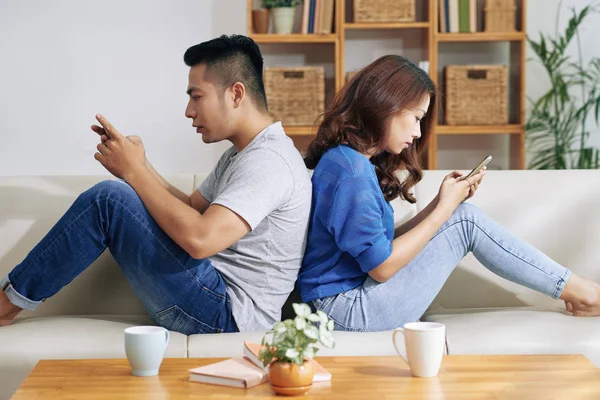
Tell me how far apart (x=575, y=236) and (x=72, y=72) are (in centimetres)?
308

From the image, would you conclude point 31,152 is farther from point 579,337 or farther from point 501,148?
point 579,337

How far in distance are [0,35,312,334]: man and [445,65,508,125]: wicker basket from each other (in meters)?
2.41

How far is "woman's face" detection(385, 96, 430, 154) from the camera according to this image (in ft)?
7.03

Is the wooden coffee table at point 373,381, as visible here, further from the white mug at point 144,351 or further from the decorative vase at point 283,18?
the decorative vase at point 283,18

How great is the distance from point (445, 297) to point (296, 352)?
3.69ft

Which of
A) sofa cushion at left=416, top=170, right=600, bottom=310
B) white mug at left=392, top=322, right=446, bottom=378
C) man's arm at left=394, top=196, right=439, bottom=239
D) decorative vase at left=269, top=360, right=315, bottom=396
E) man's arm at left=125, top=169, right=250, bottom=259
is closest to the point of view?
decorative vase at left=269, top=360, right=315, bottom=396

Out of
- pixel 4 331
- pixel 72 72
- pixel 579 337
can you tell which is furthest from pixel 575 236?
pixel 72 72

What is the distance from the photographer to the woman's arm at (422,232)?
6.63 feet

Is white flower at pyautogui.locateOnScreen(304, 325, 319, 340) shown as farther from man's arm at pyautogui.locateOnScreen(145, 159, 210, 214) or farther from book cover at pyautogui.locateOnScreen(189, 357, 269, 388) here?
man's arm at pyautogui.locateOnScreen(145, 159, 210, 214)

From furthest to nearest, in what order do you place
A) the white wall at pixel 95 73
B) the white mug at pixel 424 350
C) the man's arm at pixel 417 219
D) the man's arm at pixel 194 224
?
the white wall at pixel 95 73 → the man's arm at pixel 417 219 → the man's arm at pixel 194 224 → the white mug at pixel 424 350

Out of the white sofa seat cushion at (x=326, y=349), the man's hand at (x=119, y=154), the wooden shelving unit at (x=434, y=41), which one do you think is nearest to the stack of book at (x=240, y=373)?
the white sofa seat cushion at (x=326, y=349)

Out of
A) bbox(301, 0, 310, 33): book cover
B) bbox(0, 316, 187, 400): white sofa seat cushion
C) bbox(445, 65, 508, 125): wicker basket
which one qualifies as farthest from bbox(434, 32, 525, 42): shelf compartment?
bbox(0, 316, 187, 400): white sofa seat cushion

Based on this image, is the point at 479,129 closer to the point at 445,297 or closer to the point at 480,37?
the point at 480,37

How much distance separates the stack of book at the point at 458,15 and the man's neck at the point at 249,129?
8.06 feet
